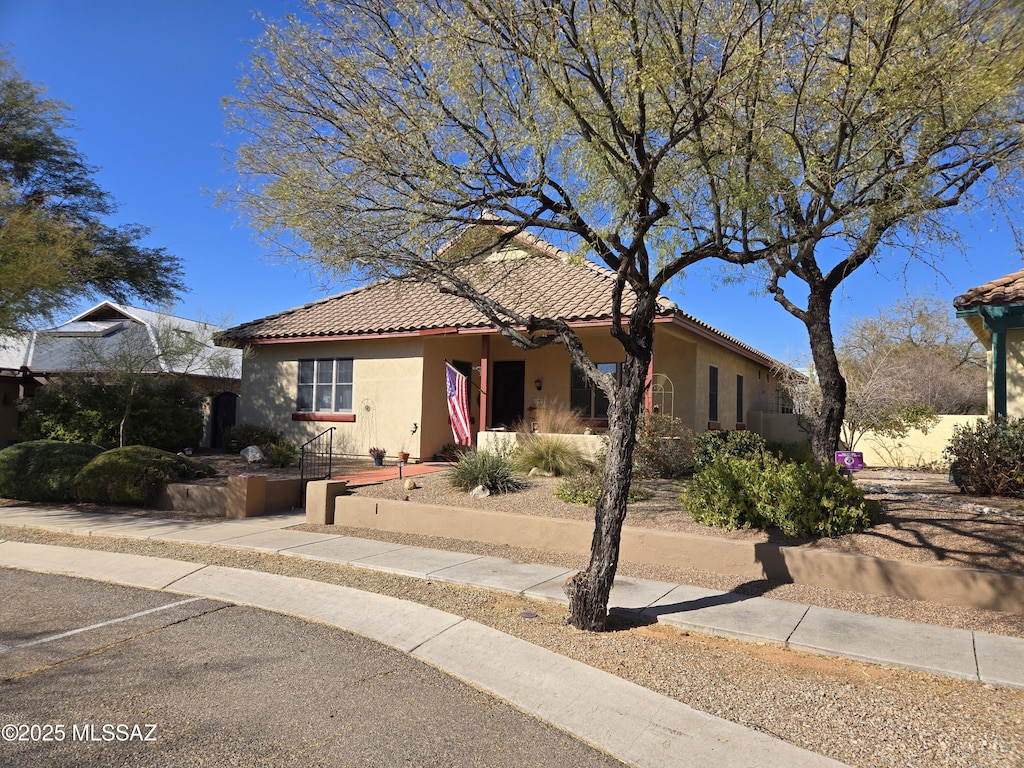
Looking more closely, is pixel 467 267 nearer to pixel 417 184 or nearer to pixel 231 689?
pixel 417 184

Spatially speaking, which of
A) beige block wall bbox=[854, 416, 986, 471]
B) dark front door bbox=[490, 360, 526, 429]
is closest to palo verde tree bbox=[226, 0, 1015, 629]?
dark front door bbox=[490, 360, 526, 429]

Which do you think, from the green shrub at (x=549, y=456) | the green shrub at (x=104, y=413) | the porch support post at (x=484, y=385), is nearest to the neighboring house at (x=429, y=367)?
the porch support post at (x=484, y=385)

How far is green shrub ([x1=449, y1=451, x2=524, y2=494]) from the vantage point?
432 inches

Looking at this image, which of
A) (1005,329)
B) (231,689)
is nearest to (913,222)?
(1005,329)

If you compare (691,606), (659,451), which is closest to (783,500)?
(691,606)

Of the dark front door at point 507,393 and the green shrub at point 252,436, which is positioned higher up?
the dark front door at point 507,393

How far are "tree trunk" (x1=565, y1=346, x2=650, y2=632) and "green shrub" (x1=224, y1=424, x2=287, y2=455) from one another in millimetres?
13044

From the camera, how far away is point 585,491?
1005cm

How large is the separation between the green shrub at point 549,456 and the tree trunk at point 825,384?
401 centimetres

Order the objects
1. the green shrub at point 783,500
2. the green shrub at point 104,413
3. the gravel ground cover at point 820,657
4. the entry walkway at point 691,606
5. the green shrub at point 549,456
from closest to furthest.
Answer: the gravel ground cover at point 820,657 → the entry walkway at point 691,606 → the green shrub at point 783,500 → the green shrub at point 549,456 → the green shrub at point 104,413

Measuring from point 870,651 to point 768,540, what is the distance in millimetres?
2391

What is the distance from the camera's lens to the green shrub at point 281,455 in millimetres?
15602

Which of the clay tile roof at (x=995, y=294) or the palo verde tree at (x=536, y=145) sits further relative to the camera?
the clay tile roof at (x=995, y=294)

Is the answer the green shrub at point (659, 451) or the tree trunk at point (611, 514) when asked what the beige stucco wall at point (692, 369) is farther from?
the tree trunk at point (611, 514)
